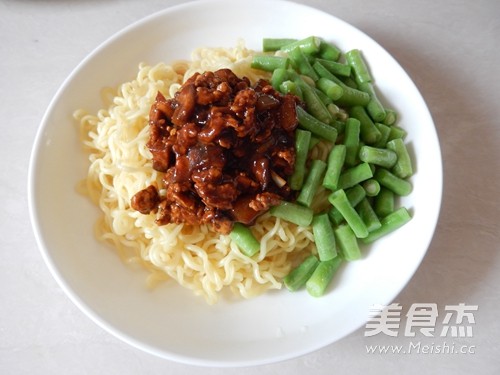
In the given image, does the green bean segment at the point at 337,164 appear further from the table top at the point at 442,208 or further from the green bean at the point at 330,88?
the table top at the point at 442,208

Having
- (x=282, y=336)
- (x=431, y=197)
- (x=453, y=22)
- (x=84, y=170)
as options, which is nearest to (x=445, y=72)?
Answer: (x=453, y=22)

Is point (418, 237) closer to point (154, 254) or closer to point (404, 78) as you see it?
point (404, 78)

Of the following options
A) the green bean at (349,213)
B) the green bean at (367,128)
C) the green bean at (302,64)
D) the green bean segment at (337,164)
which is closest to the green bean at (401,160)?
the green bean segment at (337,164)

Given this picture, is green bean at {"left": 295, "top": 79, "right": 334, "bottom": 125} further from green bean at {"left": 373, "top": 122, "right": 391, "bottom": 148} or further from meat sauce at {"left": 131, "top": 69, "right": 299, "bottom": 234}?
green bean at {"left": 373, "top": 122, "right": 391, "bottom": 148}

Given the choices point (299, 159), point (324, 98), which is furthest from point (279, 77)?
point (299, 159)

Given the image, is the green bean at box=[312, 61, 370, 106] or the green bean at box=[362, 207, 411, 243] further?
the green bean at box=[312, 61, 370, 106]

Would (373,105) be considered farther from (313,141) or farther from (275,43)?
(275,43)

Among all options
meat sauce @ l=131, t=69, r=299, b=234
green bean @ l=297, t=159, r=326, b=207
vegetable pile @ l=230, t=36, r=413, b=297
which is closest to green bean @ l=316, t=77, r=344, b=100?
vegetable pile @ l=230, t=36, r=413, b=297
